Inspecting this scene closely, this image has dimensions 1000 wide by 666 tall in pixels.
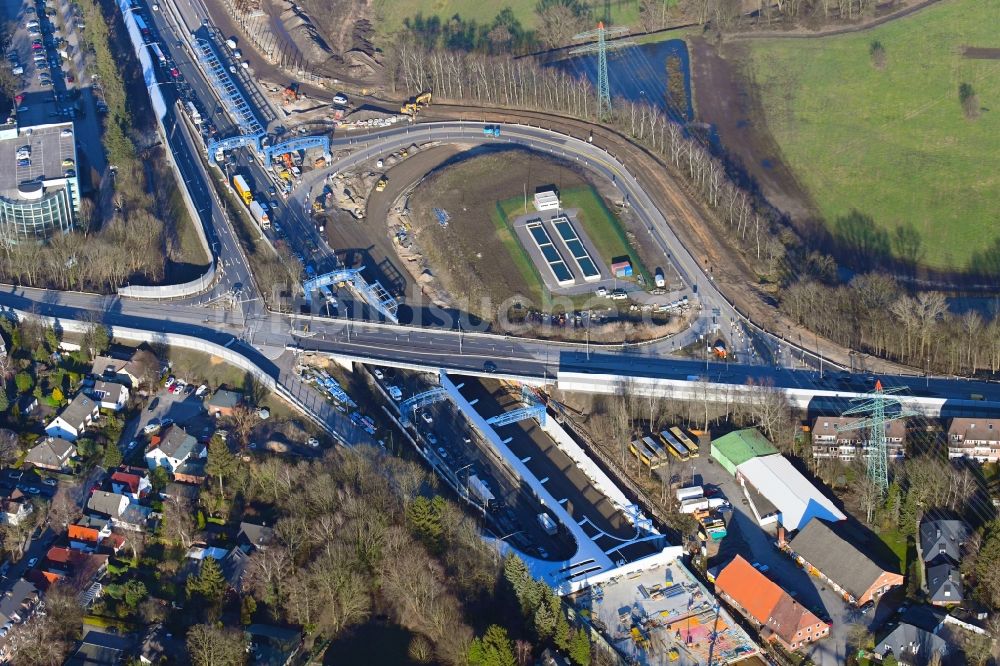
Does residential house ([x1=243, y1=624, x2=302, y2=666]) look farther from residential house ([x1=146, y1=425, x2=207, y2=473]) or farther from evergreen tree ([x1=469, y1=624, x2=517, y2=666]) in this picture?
residential house ([x1=146, y1=425, x2=207, y2=473])

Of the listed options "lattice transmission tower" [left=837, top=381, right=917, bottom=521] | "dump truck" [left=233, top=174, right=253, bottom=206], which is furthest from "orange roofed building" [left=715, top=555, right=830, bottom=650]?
"dump truck" [left=233, top=174, right=253, bottom=206]

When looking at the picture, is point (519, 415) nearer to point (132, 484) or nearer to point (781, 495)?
point (781, 495)

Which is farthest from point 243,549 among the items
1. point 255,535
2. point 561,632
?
point 561,632

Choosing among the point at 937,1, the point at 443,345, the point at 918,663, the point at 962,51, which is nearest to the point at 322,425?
the point at 443,345

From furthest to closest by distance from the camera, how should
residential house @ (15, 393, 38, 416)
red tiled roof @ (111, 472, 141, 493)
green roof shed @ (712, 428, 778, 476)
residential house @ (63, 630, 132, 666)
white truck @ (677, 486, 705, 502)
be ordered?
residential house @ (15, 393, 38, 416) < green roof shed @ (712, 428, 778, 476) < red tiled roof @ (111, 472, 141, 493) < white truck @ (677, 486, 705, 502) < residential house @ (63, 630, 132, 666)

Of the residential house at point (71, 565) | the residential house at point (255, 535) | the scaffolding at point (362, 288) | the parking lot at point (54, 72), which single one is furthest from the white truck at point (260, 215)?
the residential house at point (71, 565)

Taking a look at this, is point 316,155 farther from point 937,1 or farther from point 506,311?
point 937,1
